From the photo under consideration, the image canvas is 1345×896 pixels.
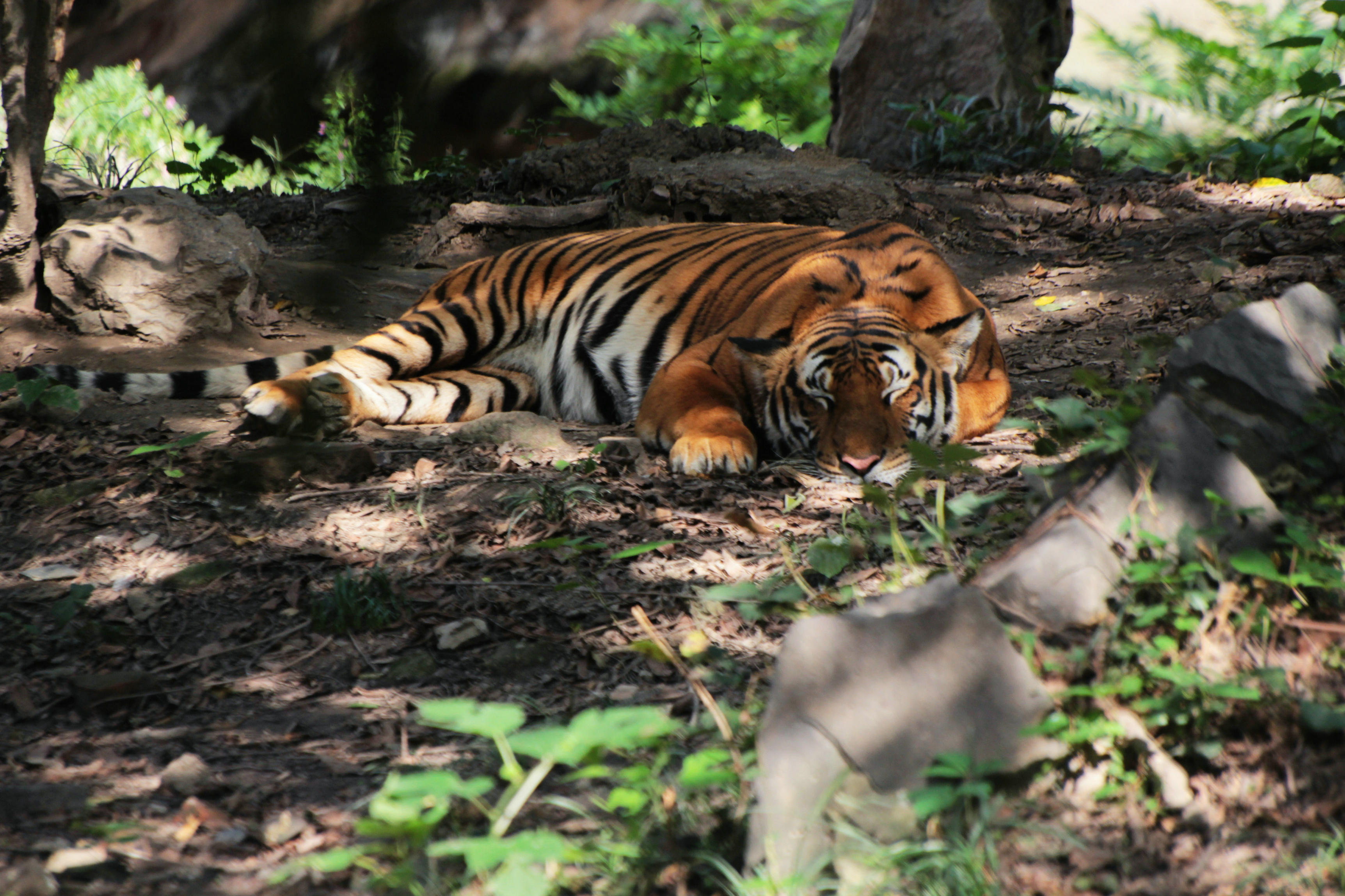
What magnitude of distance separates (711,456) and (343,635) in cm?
132

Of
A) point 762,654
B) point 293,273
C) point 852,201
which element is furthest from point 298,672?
point 852,201

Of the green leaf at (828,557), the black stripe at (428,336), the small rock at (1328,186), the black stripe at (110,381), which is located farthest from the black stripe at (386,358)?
the small rock at (1328,186)

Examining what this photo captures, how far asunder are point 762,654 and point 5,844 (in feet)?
4.38

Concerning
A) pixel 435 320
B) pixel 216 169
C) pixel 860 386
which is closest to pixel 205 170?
pixel 216 169

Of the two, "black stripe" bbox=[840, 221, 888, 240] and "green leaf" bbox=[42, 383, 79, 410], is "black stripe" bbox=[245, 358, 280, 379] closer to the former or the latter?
"green leaf" bbox=[42, 383, 79, 410]

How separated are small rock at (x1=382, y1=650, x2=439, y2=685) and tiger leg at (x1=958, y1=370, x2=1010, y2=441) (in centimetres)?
206

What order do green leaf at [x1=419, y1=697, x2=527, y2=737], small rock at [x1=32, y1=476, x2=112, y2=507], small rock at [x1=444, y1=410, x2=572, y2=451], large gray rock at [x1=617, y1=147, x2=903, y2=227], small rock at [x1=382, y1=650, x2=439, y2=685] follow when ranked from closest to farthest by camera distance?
1. green leaf at [x1=419, y1=697, x2=527, y2=737]
2. small rock at [x1=382, y1=650, x2=439, y2=685]
3. small rock at [x1=32, y1=476, x2=112, y2=507]
4. small rock at [x1=444, y1=410, x2=572, y2=451]
5. large gray rock at [x1=617, y1=147, x2=903, y2=227]

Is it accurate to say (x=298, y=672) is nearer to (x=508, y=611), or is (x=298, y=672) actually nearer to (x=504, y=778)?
(x=508, y=611)

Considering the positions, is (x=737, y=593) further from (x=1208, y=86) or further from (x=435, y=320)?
(x=1208, y=86)

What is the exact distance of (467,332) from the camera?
4727 millimetres

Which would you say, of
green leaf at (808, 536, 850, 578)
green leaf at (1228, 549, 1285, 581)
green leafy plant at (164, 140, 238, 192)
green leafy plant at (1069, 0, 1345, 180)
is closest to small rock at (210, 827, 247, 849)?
green leaf at (808, 536, 850, 578)

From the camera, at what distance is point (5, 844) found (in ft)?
5.10

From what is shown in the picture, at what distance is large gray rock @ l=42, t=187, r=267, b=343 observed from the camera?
4375 mm

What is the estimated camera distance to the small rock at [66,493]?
3.07 metres
